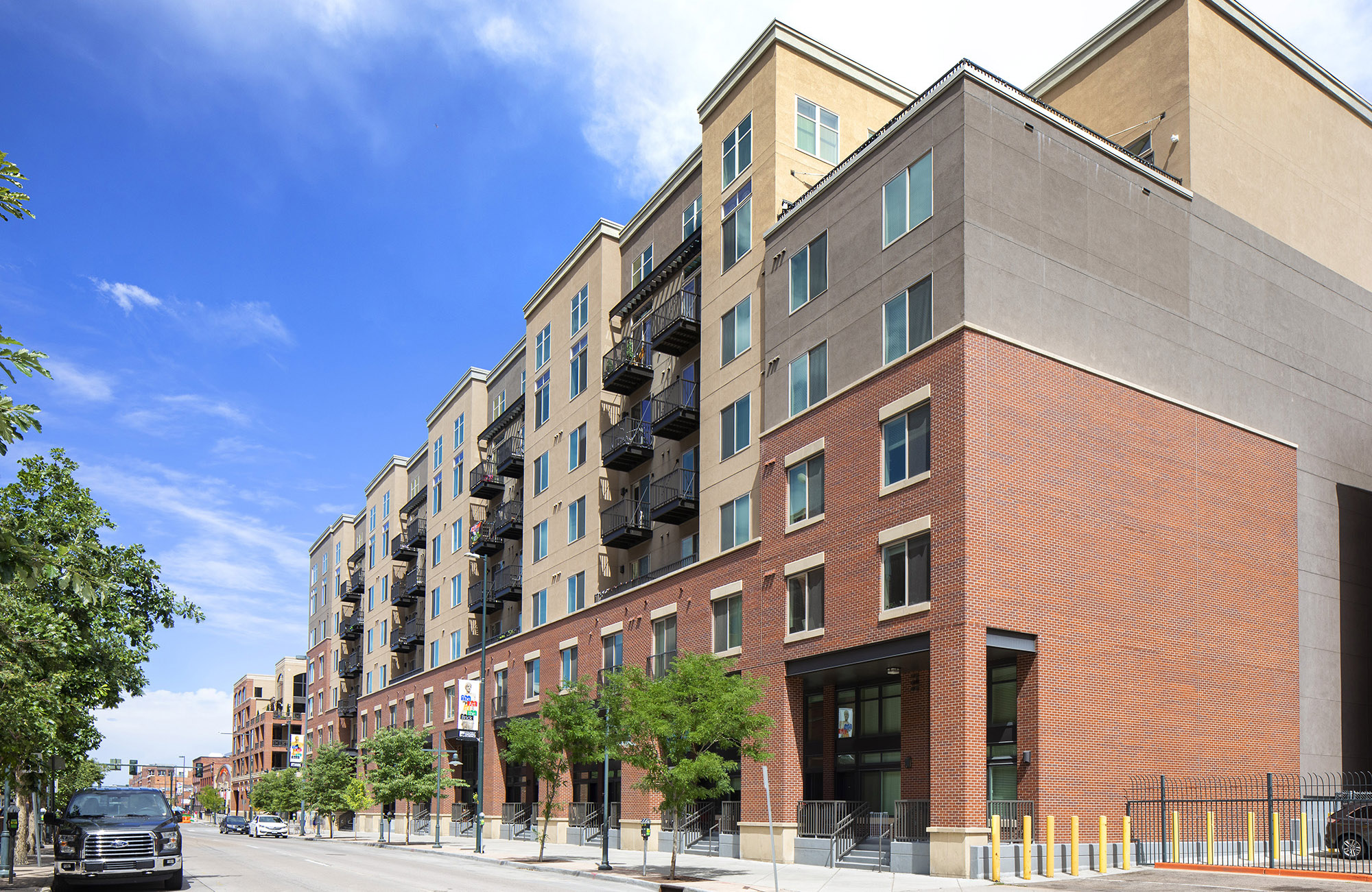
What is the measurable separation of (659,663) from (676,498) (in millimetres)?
6057

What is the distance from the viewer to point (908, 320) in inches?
1209

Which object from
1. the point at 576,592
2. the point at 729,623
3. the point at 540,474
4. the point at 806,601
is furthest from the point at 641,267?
the point at 806,601

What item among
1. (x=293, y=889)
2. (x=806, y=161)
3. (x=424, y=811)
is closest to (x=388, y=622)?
(x=424, y=811)

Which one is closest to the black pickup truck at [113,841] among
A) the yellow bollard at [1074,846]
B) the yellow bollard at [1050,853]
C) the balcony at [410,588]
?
the yellow bollard at [1050,853]

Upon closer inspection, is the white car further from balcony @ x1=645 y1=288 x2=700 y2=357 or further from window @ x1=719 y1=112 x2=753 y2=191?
window @ x1=719 y1=112 x2=753 y2=191

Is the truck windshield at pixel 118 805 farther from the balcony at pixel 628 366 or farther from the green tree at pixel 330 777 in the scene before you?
the green tree at pixel 330 777

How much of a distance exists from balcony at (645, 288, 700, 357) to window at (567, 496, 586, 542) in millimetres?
9855

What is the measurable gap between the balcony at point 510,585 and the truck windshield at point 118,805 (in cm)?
3469

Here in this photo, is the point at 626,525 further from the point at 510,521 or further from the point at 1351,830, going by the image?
the point at 1351,830

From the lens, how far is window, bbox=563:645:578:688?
50125mm

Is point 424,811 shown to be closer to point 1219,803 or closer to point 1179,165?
point 1219,803

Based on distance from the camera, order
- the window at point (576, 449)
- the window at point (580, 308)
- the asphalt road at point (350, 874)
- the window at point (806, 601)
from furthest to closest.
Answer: the window at point (580, 308) → the window at point (576, 449) → the window at point (806, 601) → the asphalt road at point (350, 874)

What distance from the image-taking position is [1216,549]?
32.6 metres

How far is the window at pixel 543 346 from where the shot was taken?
5791cm
